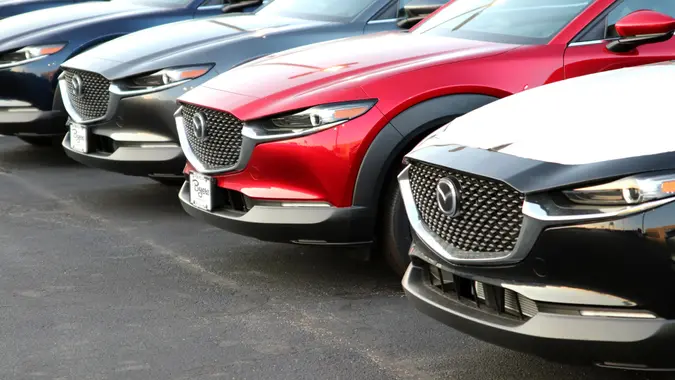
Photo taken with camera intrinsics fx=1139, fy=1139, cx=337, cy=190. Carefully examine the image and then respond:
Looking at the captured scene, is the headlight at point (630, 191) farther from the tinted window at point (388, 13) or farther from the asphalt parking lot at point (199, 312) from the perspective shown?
the tinted window at point (388, 13)

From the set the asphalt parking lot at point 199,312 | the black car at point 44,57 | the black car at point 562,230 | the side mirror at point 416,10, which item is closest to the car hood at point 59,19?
the black car at point 44,57

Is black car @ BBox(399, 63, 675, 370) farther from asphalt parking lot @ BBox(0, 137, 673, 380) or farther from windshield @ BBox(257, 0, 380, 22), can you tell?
windshield @ BBox(257, 0, 380, 22)

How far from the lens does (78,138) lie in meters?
7.44

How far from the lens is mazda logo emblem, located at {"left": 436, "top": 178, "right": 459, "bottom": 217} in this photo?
12.6 ft

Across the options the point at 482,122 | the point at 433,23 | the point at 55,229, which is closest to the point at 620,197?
the point at 482,122

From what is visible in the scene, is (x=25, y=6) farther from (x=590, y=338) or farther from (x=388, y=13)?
(x=590, y=338)

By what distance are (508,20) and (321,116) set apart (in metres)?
1.39

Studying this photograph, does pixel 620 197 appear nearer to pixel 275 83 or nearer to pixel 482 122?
pixel 482 122

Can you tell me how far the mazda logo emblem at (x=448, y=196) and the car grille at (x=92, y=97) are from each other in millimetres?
3844

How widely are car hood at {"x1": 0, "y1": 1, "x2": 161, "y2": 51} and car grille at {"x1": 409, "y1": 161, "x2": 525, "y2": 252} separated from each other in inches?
223

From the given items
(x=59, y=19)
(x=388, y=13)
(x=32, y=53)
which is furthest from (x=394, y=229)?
(x=59, y=19)

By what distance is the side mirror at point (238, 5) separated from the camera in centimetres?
925

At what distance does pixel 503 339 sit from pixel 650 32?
2.34m

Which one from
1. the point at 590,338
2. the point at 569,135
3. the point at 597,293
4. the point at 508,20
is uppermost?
the point at 569,135
